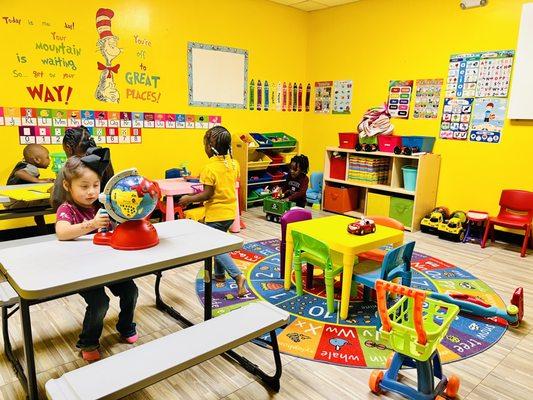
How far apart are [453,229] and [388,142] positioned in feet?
4.45

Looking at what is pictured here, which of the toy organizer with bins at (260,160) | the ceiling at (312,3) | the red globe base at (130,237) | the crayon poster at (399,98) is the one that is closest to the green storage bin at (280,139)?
the toy organizer with bins at (260,160)

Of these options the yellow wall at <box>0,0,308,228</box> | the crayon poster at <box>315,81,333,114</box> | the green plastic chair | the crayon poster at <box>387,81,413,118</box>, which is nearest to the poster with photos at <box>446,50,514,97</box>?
the crayon poster at <box>387,81,413,118</box>

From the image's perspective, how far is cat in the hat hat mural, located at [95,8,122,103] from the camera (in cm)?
438

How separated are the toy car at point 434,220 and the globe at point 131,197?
3.82 m

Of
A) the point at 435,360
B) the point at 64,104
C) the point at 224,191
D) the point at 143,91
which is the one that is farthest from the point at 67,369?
the point at 143,91

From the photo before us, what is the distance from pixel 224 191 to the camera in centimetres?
293

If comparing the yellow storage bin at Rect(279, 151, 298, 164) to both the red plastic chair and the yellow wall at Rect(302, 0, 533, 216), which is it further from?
the red plastic chair

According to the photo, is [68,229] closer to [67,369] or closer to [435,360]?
[67,369]

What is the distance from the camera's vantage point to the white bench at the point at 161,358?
1382mm

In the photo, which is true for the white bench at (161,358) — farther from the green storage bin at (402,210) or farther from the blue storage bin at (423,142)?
the blue storage bin at (423,142)

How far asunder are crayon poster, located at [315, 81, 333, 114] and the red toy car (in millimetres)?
3760

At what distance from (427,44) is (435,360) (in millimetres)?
4249

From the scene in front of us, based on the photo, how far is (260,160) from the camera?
584 cm

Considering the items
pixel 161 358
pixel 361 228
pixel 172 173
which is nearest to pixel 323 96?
pixel 172 173
